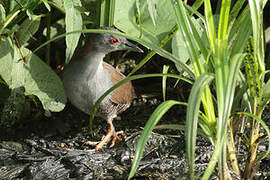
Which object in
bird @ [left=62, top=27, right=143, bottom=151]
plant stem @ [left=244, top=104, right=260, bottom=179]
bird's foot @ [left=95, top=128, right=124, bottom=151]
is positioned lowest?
bird's foot @ [left=95, top=128, right=124, bottom=151]

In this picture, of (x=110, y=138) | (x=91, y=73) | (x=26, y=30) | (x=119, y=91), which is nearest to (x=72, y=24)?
(x=26, y=30)

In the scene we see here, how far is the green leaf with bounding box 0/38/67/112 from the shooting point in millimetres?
2705

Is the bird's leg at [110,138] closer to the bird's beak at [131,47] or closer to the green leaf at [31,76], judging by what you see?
the green leaf at [31,76]

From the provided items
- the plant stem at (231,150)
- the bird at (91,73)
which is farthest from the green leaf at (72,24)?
the plant stem at (231,150)

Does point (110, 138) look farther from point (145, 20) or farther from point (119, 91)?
point (145, 20)

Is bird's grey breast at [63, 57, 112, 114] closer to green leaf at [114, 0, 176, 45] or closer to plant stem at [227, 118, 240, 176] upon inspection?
green leaf at [114, 0, 176, 45]

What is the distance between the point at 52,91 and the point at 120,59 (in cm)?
96

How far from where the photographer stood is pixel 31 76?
278cm

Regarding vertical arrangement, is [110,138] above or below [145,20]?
below

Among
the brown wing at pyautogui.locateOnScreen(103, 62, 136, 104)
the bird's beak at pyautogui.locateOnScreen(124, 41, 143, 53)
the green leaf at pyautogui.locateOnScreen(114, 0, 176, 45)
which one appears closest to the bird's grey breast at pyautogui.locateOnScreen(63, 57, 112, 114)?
the brown wing at pyautogui.locateOnScreen(103, 62, 136, 104)

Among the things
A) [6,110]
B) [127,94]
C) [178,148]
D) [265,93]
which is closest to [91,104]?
[127,94]

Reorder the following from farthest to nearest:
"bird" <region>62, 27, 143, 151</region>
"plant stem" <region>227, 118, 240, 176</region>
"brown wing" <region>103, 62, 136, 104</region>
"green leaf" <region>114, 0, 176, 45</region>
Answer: "brown wing" <region>103, 62, 136, 104</region> < "bird" <region>62, 27, 143, 151</region> < "green leaf" <region>114, 0, 176, 45</region> < "plant stem" <region>227, 118, 240, 176</region>

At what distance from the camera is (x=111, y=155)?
2.66 meters

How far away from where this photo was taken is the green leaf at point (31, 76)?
271 cm
